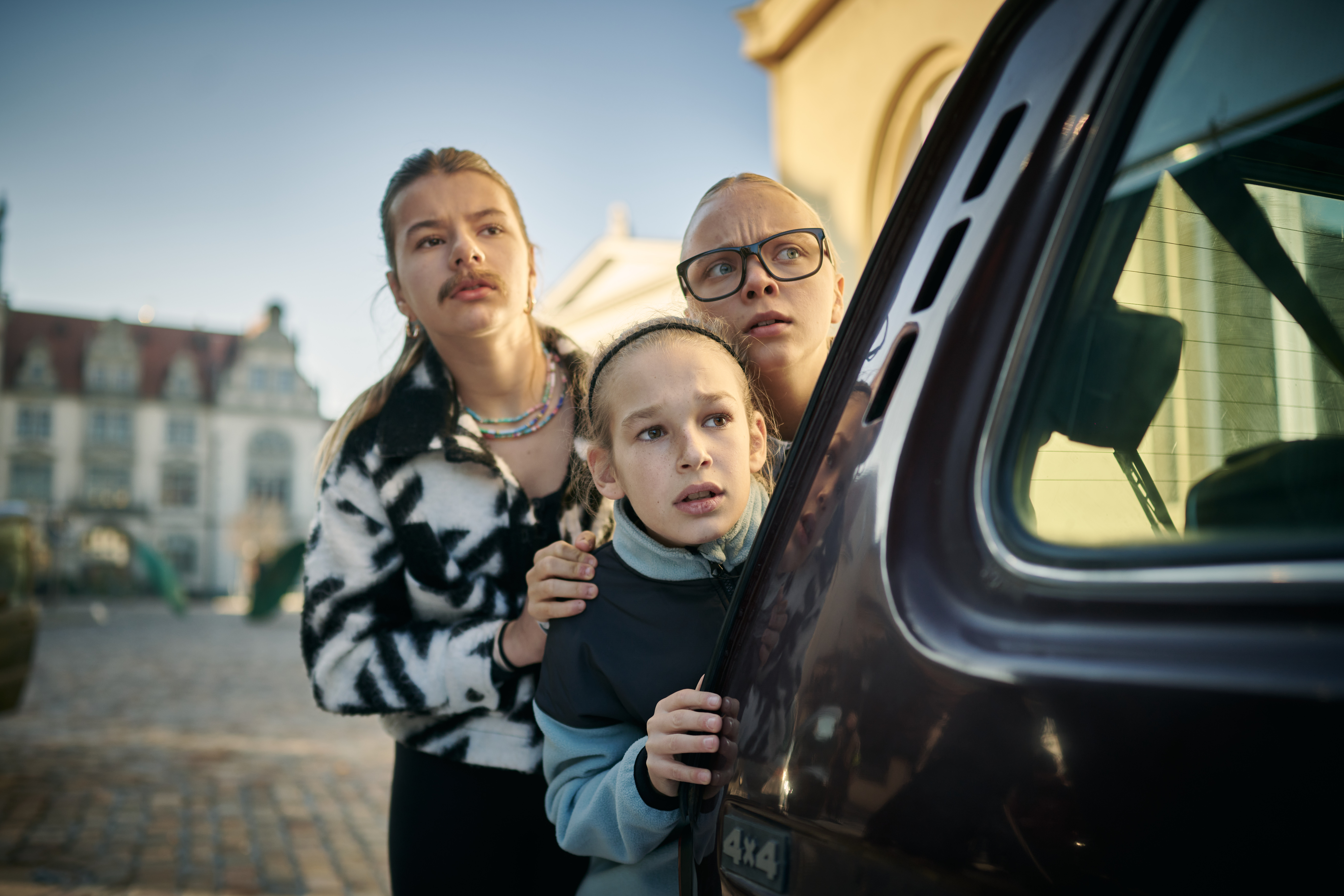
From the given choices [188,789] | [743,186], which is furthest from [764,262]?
[188,789]

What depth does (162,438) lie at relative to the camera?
43.6m

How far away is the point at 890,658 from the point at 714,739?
270 mm

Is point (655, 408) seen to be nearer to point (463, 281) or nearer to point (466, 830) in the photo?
point (463, 281)

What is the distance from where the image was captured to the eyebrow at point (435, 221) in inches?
68.3

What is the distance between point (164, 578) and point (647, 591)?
3046cm

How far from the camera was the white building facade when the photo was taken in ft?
136


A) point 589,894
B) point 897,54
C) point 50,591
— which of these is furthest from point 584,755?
point 50,591

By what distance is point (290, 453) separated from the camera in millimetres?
44688

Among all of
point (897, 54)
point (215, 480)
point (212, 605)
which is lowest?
point (212, 605)

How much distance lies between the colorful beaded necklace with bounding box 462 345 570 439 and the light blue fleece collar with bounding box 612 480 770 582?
622mm

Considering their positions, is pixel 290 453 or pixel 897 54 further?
pixel 290 453

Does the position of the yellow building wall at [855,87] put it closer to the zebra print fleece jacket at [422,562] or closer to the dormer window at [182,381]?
the zebra print fleece jacket at [422,562]

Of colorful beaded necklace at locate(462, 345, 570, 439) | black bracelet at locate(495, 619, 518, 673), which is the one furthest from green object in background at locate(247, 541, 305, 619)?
black bracelet at locate(495, 619, 518, 673)

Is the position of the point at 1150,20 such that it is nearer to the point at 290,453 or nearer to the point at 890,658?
the point at 890,658
